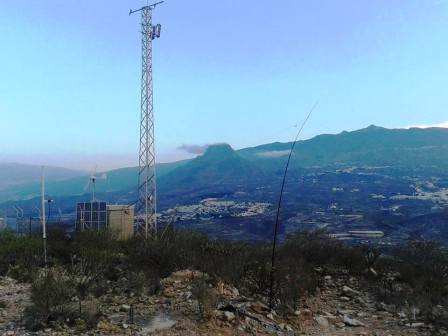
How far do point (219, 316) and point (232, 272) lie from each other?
4.06 m

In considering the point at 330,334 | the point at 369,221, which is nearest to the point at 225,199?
the point at 369,221

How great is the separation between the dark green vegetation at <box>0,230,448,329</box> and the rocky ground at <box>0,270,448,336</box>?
33 centimetres

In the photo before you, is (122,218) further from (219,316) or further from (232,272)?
(219,316)

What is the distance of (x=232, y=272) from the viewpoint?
1573 cm

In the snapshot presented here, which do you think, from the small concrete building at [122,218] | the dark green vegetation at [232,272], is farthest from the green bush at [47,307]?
the small concrete building at [122,218]

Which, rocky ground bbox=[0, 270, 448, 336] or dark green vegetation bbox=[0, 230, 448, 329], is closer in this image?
rocky ground bbox=[0, 270, 448, 336]

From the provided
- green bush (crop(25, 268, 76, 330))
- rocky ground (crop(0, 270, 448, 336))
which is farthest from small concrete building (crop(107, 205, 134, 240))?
green bush (crop(25, 268, 76, 330))

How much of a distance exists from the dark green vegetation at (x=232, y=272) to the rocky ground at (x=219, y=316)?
0.33 meters

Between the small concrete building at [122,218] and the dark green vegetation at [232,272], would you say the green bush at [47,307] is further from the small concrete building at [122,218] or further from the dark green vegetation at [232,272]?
the small concrete building at [122,218]

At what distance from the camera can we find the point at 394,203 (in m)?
107

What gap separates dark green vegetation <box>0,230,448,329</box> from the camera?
39.6 ft

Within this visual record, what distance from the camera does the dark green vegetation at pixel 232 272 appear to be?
12079 mm

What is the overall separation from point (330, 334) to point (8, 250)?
16031 mm

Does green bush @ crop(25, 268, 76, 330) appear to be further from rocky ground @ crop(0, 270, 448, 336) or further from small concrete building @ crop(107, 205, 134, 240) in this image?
small concrete building @ crop(107, 205, 134, 240)
